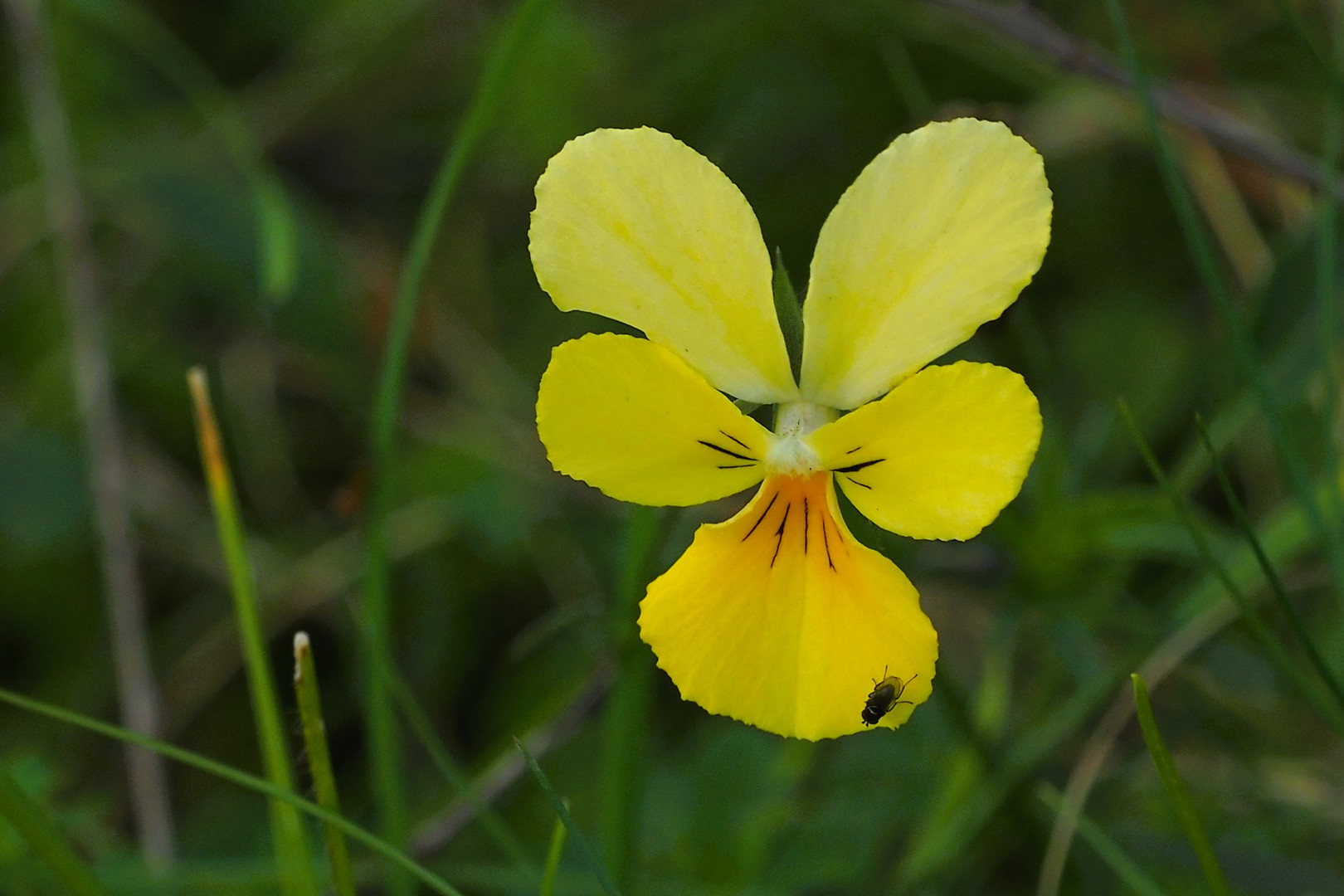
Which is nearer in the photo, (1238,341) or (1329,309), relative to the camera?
(1238,341)

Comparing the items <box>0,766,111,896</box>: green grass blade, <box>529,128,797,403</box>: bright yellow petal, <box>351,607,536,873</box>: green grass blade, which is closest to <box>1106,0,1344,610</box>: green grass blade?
<box>529,128,797,403</box>: bright yellow petal

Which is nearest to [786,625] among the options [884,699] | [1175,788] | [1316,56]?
[884,699]

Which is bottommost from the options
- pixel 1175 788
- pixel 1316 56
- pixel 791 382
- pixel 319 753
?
pixel 1175 788

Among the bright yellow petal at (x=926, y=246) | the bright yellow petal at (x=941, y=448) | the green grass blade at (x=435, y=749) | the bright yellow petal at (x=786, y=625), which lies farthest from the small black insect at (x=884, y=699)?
the green grass blade at (x=435, y=749)

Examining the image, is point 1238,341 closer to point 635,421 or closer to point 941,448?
point 941,448

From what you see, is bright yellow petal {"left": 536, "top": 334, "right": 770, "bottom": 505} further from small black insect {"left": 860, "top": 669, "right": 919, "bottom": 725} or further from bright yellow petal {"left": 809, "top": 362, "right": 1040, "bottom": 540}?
small black insect {"left": 860, "top": 669, "right": 919, "bottom": 725}

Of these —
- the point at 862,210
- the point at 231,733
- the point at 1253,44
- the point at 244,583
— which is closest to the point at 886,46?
the point at 1253,44
